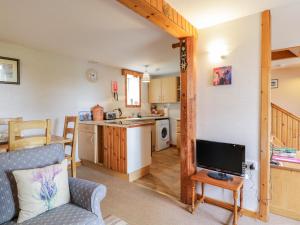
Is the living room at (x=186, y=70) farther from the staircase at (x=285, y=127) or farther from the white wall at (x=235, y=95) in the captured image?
the staircase at (x=285, y=127)

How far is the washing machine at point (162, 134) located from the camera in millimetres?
4984

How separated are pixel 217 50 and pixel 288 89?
13.8 feet

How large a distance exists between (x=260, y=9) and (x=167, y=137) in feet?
12.9

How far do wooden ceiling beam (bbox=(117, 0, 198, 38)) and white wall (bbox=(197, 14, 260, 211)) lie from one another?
0.34 m

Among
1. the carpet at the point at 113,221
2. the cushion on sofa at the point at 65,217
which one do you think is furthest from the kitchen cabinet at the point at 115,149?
the cushion on sofa at the point at 65,217

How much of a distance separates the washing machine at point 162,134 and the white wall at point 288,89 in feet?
10.6

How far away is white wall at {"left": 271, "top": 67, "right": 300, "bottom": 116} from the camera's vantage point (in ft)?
16.5

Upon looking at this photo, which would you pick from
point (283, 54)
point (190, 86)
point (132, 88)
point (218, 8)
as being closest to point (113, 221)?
point (190, 86)

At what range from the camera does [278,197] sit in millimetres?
2129

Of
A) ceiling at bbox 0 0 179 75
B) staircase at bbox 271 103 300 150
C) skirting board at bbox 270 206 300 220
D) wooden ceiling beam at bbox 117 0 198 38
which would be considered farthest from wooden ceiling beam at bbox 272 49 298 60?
skirting board at bbox 270 206 300 220

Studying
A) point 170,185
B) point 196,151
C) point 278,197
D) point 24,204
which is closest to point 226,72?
point 196,151

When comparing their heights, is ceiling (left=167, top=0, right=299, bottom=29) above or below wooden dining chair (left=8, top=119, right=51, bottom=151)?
above

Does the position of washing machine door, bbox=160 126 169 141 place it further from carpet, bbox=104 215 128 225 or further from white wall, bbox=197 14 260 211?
carpet, bbox=104 215 128 225

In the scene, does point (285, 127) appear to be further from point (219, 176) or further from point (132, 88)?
point (132, 88)
